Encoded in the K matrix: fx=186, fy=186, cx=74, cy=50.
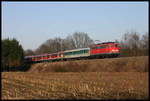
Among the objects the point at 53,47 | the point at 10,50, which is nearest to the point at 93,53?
the point at 10,50

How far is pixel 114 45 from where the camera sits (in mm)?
39844

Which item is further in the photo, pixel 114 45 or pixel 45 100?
pixel 114 45

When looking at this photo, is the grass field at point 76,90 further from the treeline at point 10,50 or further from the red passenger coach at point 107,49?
the red passenger coach at point 107,49

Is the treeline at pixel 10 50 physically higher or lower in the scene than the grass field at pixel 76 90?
higher

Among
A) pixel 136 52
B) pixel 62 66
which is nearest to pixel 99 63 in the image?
pixel 62 66

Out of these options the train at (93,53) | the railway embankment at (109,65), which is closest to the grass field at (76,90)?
the railway embankment at (109,65)

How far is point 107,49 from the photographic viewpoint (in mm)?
39594

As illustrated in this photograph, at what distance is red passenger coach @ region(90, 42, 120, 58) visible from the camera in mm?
39562

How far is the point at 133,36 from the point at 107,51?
21291mm

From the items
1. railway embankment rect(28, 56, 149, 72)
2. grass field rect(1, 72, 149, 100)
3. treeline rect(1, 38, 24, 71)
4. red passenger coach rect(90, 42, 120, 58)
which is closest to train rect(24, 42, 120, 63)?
red passenger coach rect(90, 42, 120, 58)

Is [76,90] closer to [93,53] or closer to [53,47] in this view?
[93,53]

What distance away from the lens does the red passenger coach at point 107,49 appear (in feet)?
130

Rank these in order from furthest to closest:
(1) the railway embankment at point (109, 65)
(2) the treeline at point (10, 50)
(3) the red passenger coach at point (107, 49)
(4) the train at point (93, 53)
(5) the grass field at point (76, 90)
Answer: (4) the train at point (93, 53)
(3) the red passenger coach at point (107, 49)
(1) the railway embankment at point (109, 65)
(2) the treeline at point (10, 50)
(5) the grass field at point (76, 90)

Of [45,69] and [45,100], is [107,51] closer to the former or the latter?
[45,69]
